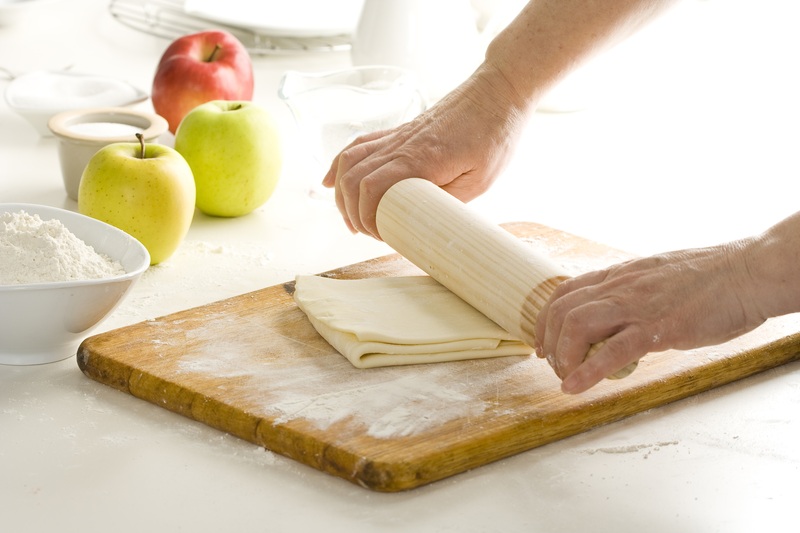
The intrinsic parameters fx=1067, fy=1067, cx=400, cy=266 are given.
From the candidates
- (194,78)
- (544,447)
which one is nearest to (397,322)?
(544,447)

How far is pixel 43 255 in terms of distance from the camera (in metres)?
1.24

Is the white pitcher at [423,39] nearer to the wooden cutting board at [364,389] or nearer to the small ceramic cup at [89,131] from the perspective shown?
the small ceramic cup at [89,131]

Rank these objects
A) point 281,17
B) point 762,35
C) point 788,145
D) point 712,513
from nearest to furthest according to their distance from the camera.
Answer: point 712,513
point 788,145
point 281,17
point 762,35

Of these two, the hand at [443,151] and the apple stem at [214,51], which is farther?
the apple stem at [214,51]

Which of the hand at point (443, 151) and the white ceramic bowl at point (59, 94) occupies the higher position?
the hand at point (443, 151)

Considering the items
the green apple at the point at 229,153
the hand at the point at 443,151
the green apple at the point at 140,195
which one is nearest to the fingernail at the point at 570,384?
the hand at the point at 443,151

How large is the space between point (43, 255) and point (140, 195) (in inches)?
11.1

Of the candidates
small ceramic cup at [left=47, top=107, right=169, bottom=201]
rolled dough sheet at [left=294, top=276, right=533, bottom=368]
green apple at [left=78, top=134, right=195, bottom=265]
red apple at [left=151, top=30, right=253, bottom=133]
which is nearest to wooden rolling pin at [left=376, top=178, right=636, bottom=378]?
rolled dough sheet at [left=294, top=276, right=533, bottom=368]

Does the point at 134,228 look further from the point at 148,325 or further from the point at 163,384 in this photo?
the point at 163,384

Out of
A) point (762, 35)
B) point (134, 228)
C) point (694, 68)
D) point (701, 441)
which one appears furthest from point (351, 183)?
point (762, 35)

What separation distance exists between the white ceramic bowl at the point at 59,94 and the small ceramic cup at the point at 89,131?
0.21 metres

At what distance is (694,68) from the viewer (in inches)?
111

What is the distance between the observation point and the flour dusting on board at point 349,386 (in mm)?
1105

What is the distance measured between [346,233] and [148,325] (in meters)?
0.49
